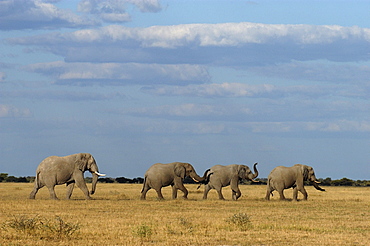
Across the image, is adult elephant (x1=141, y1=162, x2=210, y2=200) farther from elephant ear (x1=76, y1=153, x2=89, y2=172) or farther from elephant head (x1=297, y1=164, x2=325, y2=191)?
elephant head (x1=297, y1=164, x2=325, y2=191)

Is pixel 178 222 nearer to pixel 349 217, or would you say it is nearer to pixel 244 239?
pixel 244 239

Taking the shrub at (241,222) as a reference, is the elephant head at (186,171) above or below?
above

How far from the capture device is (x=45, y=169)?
39156 mm

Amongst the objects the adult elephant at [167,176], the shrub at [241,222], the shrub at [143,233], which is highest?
the adult elephant at [167,176]

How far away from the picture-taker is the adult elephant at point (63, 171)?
38.9 m

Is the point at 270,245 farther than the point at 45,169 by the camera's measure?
No

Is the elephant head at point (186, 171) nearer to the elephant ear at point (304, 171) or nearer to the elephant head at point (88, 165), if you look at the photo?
the elephant head at point (88, 165)

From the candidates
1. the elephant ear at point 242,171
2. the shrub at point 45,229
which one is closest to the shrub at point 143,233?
the shrub at point 45,229

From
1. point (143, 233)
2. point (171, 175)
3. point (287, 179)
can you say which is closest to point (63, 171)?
point (171, 175)

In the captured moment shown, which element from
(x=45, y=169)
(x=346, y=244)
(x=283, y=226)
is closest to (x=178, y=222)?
(x=283, y=226)

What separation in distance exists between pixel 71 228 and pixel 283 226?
7557 millimetres

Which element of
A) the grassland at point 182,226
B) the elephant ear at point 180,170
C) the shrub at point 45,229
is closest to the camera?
the grassland at point 182,226

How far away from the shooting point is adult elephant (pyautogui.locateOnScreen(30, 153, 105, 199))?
1532 inches

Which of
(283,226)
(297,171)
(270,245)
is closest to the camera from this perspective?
(270,245)
